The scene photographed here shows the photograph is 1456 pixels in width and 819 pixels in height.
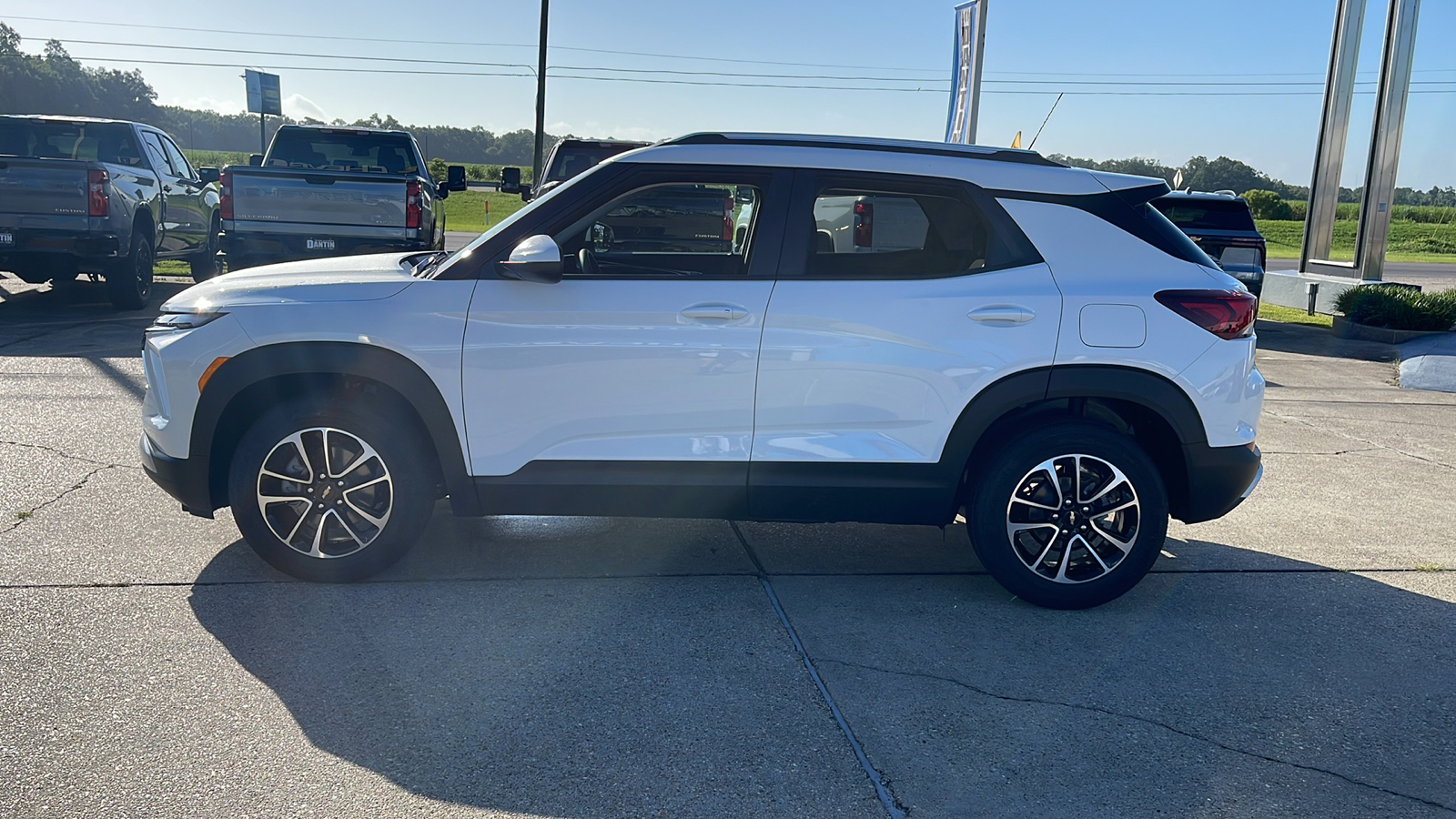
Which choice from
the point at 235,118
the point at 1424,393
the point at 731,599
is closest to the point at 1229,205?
the point at 1424,393

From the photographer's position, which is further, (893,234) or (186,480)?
(893,234)

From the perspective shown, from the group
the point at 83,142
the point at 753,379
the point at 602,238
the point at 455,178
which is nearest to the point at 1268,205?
the point at 455,178

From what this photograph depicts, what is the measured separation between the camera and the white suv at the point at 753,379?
14.5 feet

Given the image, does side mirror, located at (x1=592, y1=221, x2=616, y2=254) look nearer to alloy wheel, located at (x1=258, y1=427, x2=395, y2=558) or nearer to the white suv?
the white suv

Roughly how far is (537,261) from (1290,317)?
16.2 m

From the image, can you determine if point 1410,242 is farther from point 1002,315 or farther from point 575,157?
point 1002,315

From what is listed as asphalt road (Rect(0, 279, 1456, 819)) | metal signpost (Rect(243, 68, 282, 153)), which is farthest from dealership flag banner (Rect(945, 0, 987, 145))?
metal signpost (Rect(243, 68, 282, 153))

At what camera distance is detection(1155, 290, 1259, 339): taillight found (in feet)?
14.6

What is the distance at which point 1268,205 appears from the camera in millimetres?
47750

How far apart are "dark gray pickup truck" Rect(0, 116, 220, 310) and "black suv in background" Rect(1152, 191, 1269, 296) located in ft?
39.0

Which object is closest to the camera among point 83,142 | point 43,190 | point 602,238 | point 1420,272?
point 602,238

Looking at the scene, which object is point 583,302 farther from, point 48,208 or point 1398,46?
point 1398,46

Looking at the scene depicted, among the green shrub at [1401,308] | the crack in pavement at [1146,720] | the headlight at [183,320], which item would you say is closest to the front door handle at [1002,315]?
the crack in pavement at [1146,720]

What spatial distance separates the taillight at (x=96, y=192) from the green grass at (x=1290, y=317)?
1547 centimetres
